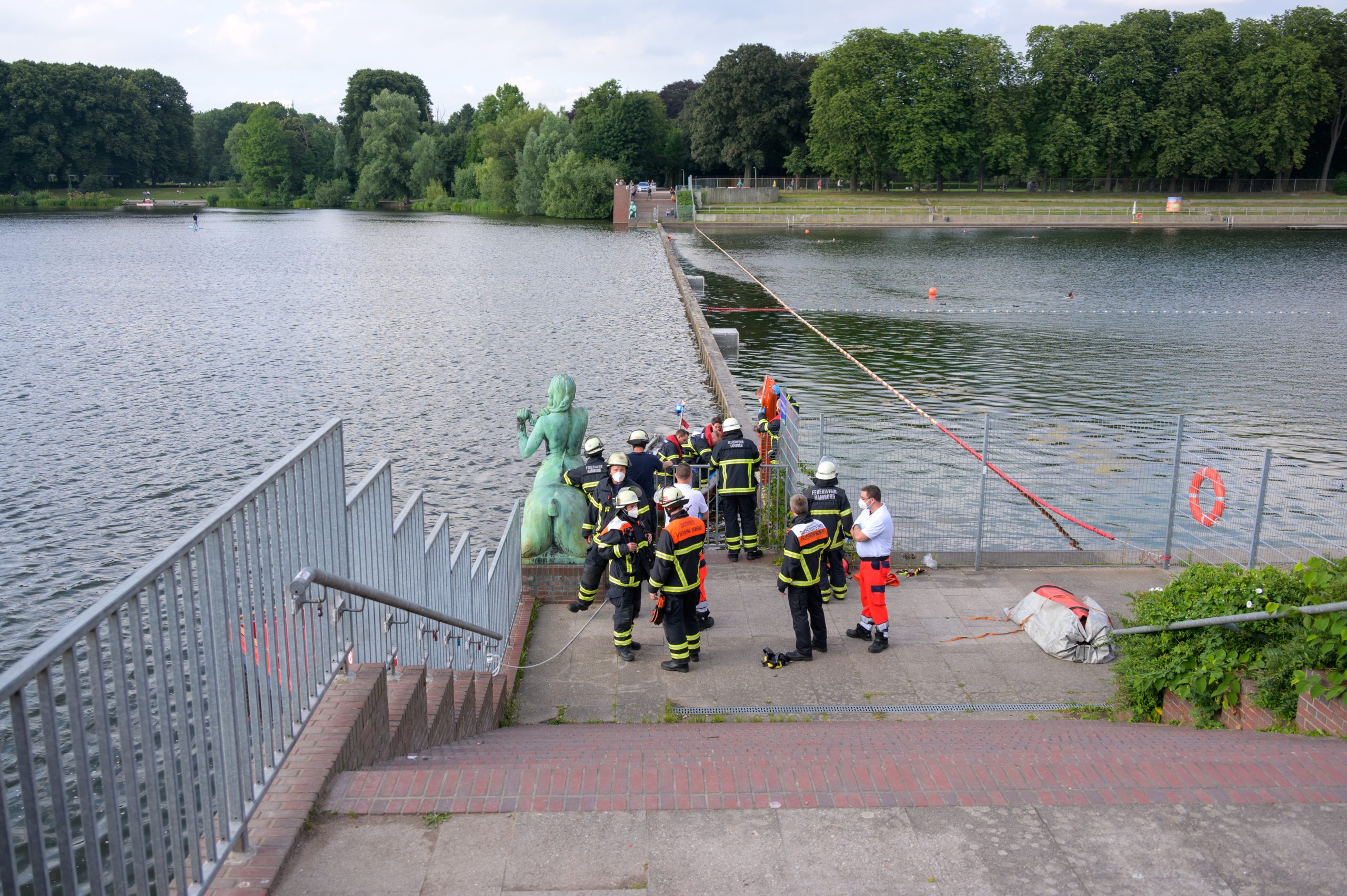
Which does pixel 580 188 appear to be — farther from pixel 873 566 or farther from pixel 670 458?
pixel 873 566

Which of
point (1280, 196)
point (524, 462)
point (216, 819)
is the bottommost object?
point (524, 462)

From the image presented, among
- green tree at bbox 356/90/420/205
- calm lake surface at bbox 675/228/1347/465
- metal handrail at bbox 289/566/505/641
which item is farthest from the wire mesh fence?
green tree at bbox 356/90/420/205

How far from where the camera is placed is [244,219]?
319 feet

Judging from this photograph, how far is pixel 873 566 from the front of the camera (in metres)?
9.80

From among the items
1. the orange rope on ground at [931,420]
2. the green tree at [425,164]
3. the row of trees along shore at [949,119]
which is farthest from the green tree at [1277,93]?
the green tree at [425,164]

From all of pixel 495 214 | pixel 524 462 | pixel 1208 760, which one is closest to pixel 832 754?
pixel 1208 760

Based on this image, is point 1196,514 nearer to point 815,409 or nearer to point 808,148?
point 815,409

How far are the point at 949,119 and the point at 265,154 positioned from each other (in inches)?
3266

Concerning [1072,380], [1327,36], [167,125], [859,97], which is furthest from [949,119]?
[167,125]

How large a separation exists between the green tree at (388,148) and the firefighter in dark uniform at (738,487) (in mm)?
109798

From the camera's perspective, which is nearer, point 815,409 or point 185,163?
point 815,409

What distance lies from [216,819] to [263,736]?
429 millimetres

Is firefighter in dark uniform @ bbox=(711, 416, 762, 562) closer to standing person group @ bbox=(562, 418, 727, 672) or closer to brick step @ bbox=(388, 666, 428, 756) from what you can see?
standing person group @ bbox=(562, 418, 727, 672)

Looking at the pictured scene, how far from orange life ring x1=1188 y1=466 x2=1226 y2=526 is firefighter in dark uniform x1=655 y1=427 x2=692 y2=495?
609 cm
